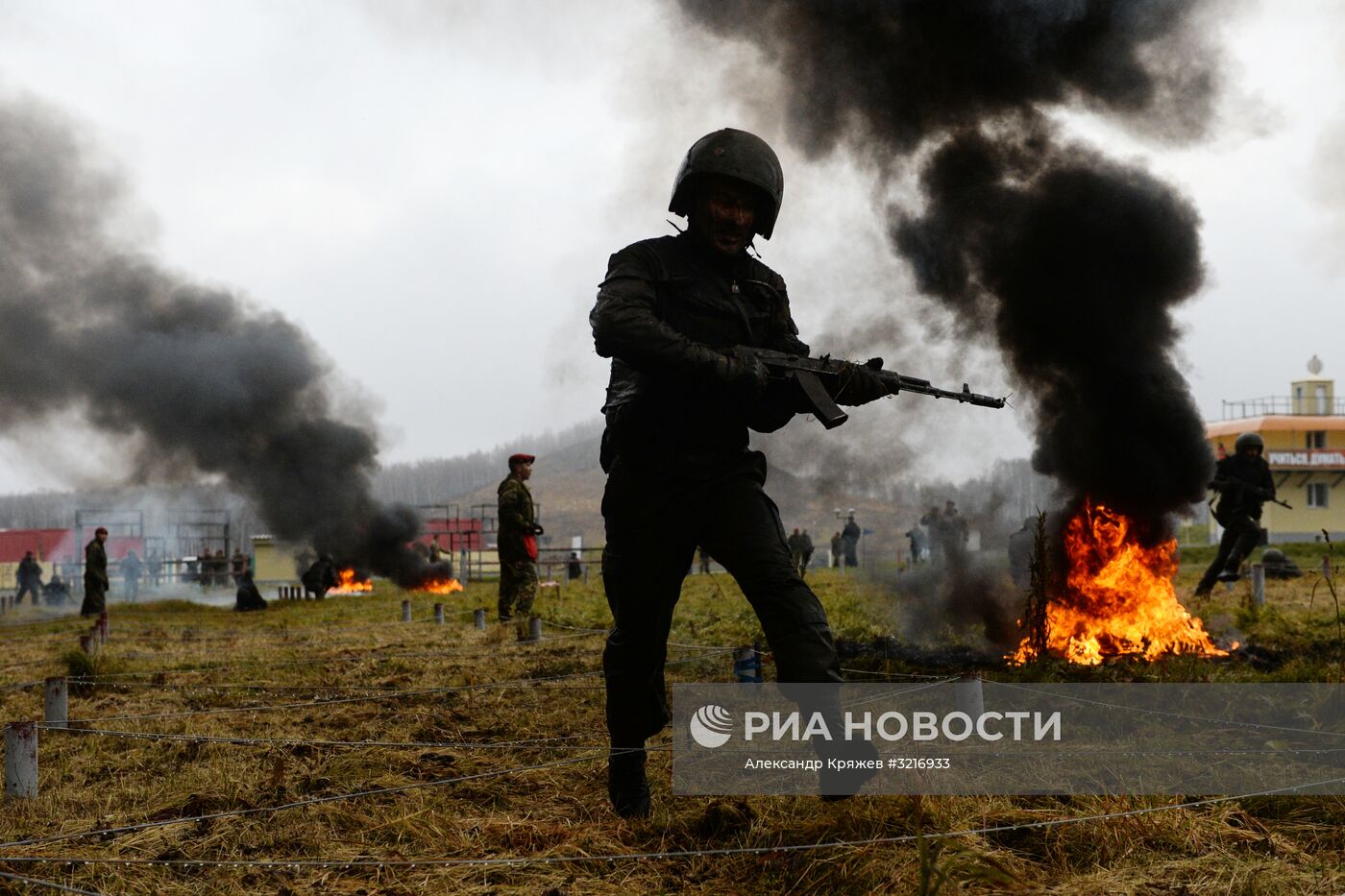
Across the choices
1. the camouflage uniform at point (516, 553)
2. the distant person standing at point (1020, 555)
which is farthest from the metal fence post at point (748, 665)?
the camouflage uniform at point (516, 553)

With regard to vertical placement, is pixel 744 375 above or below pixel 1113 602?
above

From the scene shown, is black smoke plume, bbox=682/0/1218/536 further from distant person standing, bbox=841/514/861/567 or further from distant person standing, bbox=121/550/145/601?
distant person standing, bbox=121/550/145/601

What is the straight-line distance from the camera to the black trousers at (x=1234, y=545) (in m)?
11.7

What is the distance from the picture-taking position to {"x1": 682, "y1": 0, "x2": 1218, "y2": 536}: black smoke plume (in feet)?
28.5

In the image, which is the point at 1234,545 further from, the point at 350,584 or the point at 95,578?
the point at 350,584

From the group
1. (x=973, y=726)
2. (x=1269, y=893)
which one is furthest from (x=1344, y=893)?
(x=973, y=726)

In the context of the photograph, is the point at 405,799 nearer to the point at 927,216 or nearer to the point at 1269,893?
the point at 1269,893

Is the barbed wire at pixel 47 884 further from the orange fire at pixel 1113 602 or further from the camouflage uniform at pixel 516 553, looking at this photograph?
the camouflage uniform at pixel 516 553

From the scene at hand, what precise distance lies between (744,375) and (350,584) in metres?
27.2

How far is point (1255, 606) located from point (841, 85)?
18.9 feet

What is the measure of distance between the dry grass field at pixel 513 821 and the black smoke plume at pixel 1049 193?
97.2 inches

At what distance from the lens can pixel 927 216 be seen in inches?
376

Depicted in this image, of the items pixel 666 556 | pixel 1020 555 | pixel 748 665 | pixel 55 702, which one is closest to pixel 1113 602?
pixel 1020 555

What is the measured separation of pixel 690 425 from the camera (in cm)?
384
